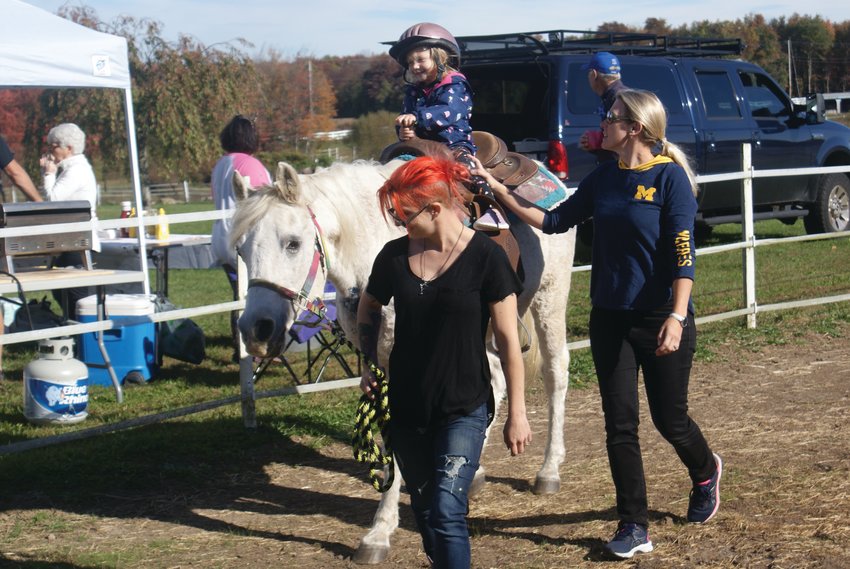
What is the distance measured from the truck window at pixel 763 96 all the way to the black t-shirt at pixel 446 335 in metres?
10.6

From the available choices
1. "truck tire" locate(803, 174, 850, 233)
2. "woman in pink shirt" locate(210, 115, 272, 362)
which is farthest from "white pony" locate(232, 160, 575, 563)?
"truck tire" locate(803, 174, 850, 233)

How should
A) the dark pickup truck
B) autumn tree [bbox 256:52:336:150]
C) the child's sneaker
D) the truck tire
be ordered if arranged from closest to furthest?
the child's sneaker
the dark pickup truck
the truck tire
autumn tree [bbox 256:52:336:150]

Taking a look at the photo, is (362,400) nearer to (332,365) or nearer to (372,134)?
(332,365)

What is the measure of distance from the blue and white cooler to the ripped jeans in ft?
15.7

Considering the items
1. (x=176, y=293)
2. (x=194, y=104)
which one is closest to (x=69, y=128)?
(x=176, y=293)

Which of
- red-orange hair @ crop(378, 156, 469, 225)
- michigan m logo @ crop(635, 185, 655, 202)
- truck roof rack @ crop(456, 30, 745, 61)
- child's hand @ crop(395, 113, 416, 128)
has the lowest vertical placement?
michigan m logo @ crop(635, 185, 655, 202)

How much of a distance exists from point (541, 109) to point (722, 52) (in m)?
4.42

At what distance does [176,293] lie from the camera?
1262 centimetres

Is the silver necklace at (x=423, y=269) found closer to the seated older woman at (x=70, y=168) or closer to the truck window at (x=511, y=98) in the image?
the seated older woman at (x=70, y=168)

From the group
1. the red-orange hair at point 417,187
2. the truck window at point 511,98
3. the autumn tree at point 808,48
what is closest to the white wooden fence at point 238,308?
the truck window at point 511,98

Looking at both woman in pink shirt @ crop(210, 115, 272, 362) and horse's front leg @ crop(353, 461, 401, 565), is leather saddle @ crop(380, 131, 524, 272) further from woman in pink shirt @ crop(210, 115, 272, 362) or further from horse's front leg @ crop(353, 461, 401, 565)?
woman in pink shirt @ crop(210, 115, 272, 362)

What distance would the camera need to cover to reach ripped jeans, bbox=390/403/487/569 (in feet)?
9.89

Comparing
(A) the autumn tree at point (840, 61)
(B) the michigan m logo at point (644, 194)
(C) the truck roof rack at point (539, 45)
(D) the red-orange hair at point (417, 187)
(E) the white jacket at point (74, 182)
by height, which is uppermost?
(A) the autumn tree at point (840, 61)

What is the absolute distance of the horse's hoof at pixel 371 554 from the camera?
3996 mm
